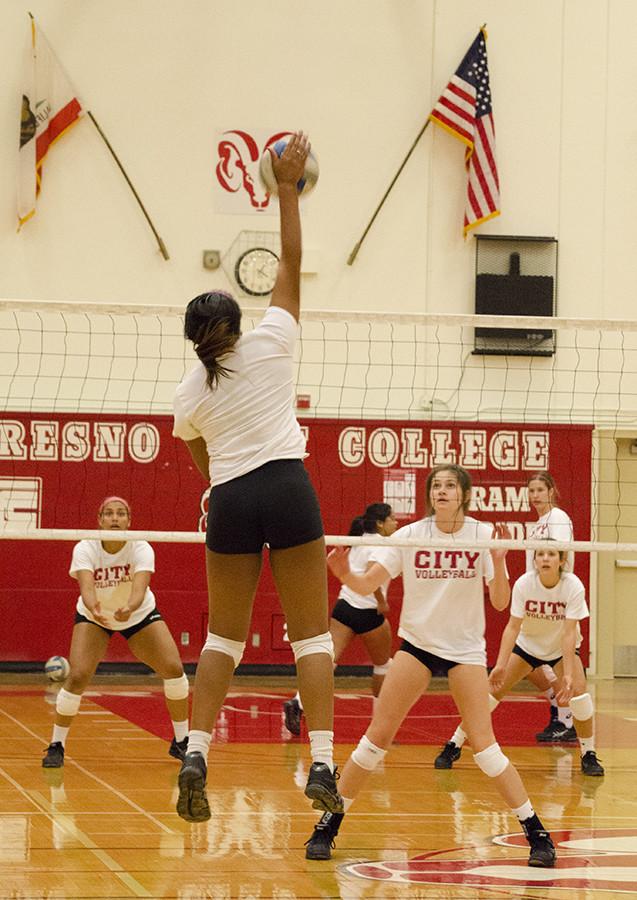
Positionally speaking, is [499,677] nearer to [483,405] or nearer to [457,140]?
[483,405]

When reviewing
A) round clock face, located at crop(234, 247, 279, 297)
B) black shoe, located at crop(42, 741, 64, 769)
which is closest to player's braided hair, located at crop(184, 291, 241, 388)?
black shoe, located at crop(42, 741, 64, 769)

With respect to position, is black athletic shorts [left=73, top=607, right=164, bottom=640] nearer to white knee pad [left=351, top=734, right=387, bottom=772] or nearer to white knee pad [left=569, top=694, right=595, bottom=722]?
white knee pad [left=569, top=694, right=595, bottom=722]

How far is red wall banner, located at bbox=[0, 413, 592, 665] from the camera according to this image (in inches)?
598

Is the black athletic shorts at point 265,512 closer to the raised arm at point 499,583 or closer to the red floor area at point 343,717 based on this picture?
the raised arm at point 499,583

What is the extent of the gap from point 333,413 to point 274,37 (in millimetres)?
4460

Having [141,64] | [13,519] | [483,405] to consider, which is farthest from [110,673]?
[141,64]

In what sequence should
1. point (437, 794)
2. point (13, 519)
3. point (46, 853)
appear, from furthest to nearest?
1. point (13, 519)
2. point (437, 794)
3. point (46, 853)

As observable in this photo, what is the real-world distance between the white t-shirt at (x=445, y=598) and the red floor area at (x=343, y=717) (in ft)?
13.9

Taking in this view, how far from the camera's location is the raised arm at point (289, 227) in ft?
16.1

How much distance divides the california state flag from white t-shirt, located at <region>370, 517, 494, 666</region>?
10081mm

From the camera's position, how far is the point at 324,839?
6180mm

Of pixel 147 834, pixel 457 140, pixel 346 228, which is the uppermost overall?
pixel 457 140

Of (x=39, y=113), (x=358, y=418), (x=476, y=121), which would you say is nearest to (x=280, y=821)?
(x=358, y=418)

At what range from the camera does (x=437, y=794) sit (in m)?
8.23
